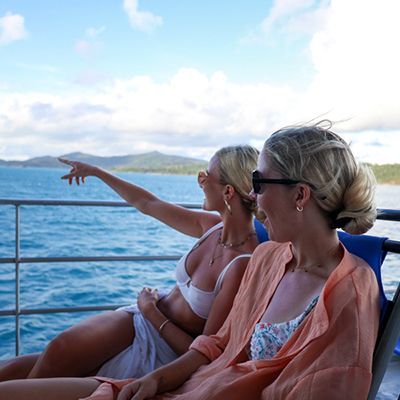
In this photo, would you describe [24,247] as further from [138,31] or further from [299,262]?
[138,31]

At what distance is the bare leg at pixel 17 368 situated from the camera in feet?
6.04

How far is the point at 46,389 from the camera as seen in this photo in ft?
4.50

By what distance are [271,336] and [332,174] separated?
1.47ft

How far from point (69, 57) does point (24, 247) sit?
38.8 m

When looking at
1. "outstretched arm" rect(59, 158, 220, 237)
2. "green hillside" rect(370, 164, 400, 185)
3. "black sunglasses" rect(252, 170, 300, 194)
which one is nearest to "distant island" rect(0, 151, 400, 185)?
"outstretched arm" rect(59, 158, 220, 237)

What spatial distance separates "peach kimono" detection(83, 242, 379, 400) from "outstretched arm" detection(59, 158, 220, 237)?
0.83m

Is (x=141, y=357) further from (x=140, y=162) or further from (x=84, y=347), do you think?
(x=140, y=162)

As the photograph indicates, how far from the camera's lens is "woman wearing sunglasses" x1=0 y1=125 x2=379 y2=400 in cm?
109

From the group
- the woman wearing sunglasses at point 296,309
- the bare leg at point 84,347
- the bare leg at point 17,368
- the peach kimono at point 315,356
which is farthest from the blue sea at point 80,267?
the bare leg at point 17,368

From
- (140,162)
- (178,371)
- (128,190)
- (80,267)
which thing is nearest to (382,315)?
(178,371)

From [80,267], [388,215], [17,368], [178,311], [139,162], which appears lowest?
[80,267]

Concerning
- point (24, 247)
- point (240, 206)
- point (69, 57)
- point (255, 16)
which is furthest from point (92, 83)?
point (240, 206)

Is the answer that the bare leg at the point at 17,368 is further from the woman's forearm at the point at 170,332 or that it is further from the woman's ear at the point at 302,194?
the woman's ear at the point at 302,194

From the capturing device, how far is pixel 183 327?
187 cm
